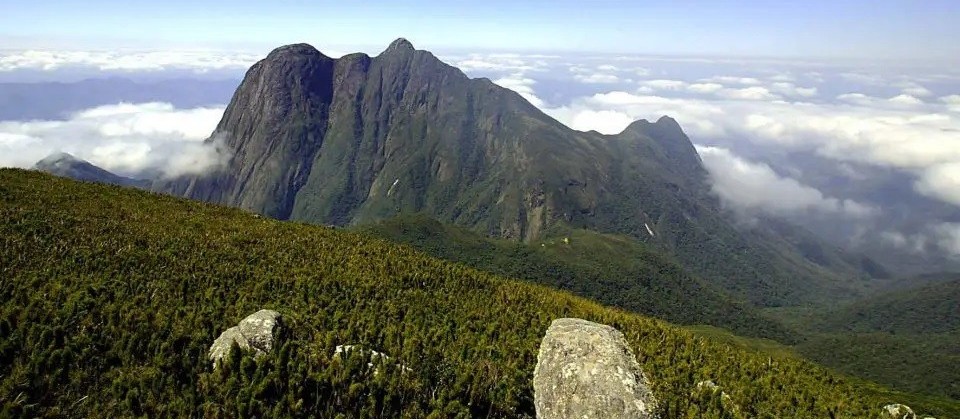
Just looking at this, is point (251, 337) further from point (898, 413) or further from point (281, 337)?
point (898, 413)

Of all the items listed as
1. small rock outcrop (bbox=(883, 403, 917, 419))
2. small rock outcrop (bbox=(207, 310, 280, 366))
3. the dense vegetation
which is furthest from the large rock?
small rock outcrop (bbox=(883, 403, 917, 419))

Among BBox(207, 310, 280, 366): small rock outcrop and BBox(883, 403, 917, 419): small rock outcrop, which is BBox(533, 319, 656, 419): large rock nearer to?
BBox(207, 310, 280, 366): small rock outcrop

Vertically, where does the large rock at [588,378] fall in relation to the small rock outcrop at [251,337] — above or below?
below

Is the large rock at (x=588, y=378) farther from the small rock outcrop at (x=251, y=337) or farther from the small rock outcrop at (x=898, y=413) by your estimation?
the small rock outcrop at (x=898, y=413)

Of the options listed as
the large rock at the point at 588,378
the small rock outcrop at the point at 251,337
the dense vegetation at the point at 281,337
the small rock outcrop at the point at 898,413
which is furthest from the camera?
the small rock outcrop at the point at 898,413

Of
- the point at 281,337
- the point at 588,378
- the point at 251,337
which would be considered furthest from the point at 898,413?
the point at 251,337

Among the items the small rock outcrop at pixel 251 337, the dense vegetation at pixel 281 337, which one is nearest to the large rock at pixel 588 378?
the dense vegetation at pixel 281 337

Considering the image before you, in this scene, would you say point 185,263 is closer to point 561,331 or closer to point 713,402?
point 561,331
